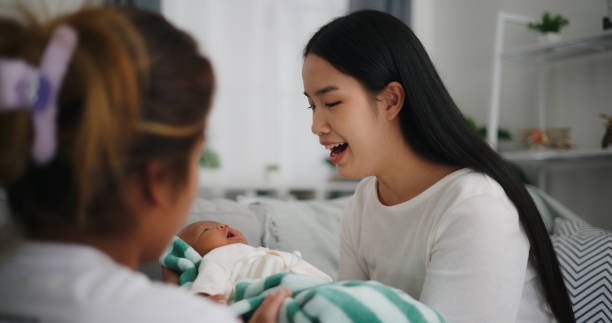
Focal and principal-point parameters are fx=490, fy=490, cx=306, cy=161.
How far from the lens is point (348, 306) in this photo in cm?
80

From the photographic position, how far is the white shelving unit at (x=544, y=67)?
2.54 meters

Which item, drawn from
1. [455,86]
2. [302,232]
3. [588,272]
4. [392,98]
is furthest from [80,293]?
[455,86]

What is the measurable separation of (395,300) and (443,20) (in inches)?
139

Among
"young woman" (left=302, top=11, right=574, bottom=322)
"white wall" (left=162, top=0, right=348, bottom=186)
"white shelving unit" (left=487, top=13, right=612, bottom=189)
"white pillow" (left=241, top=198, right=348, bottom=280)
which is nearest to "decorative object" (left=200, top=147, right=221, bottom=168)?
"white wall" (left=162, top=0, right=348, bottom=186)

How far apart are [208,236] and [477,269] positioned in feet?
2.47

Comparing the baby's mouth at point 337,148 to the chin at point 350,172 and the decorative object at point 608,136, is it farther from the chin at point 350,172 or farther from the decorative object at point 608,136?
the decorative object at point 608,136

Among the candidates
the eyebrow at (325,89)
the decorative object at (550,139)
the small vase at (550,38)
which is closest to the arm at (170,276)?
the eyebrow at (325,89)

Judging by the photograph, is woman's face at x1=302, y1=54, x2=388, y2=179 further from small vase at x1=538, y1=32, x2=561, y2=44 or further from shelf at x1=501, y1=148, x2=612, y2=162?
small vase at x1=538, y1=32, x2=561, y2=44

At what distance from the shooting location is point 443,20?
3.95m

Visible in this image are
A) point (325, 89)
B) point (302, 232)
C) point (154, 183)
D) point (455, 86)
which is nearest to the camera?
point (154, 183)

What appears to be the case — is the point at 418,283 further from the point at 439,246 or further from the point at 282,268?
the point at 282,268

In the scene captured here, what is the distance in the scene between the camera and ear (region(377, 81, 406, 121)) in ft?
3.82

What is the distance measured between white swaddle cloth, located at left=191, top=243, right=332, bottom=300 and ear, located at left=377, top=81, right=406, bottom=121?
0.46 m

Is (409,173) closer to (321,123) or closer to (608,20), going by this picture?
(321,123)
